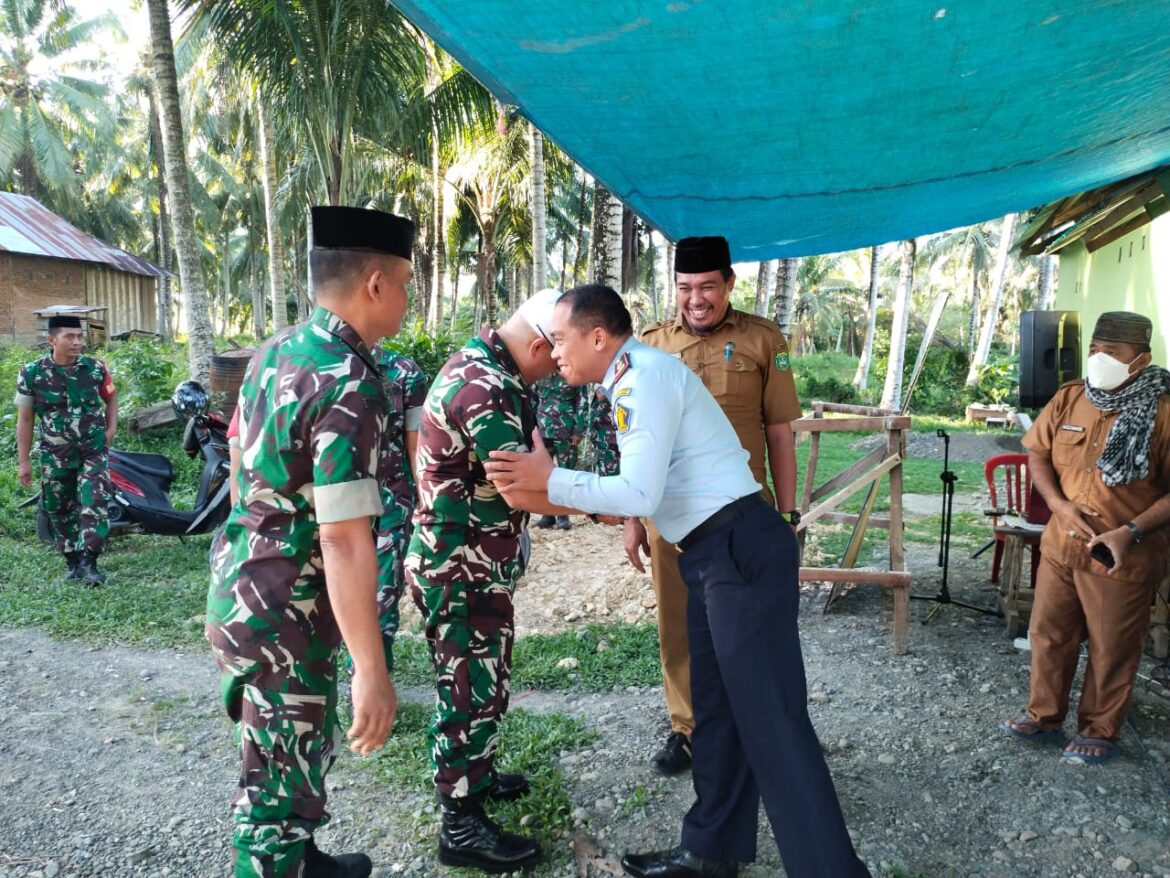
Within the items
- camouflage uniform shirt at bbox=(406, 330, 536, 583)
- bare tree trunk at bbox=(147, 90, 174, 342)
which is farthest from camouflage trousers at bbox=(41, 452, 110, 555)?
bare tree trunk at bbox=(147, 90, 174, 342)

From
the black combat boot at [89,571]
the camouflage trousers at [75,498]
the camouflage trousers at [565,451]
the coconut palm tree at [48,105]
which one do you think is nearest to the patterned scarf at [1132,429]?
the camouflage trousers at [565,451]

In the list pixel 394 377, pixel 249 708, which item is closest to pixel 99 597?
pixel 394 377

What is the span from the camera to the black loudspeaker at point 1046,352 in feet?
24.7

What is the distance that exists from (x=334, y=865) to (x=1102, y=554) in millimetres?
3105

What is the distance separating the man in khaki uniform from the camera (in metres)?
3.32

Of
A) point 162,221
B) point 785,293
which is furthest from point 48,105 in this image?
point 785,293

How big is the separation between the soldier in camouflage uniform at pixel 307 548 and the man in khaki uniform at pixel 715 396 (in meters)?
1.52

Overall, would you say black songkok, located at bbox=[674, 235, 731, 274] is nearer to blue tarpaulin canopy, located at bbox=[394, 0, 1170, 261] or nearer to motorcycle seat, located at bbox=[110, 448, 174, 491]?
blue tarpaulin canopy, located at bbox=[394, 0, 1170, 261]

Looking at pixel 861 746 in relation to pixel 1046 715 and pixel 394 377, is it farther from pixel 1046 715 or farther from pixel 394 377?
pixel 394 377

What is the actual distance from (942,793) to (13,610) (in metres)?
5.62

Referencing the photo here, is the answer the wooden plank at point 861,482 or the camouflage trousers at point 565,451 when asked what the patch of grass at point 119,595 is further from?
the wooden plank at point 861,482

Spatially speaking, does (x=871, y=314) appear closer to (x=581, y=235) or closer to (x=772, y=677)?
(x=581, y=235)

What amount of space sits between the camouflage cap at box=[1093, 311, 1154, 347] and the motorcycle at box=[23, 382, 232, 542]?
598cm

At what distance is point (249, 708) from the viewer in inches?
80.4
